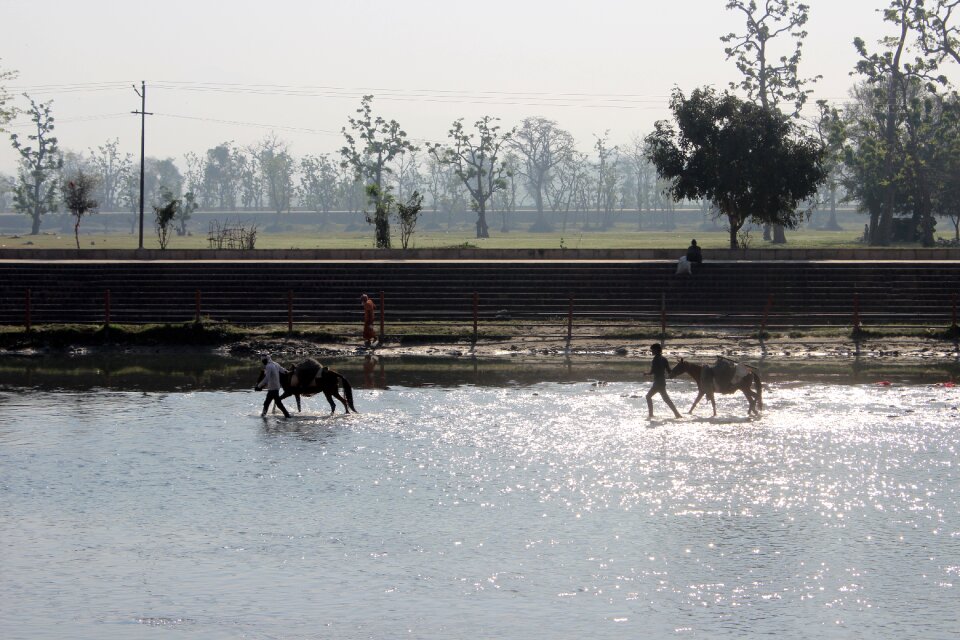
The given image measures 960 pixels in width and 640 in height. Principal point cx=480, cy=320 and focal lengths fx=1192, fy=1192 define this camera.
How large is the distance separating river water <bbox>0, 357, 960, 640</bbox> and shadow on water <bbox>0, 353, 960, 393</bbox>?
2007 millimetres

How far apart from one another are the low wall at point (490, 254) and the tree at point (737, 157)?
2791 mm

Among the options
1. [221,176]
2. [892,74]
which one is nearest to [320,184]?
[221,176]

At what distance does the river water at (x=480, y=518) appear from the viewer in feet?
32.6

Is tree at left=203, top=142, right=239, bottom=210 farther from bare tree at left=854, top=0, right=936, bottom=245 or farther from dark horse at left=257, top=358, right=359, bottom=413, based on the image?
dark horse at left=257, top=358, right=359, bottom=413

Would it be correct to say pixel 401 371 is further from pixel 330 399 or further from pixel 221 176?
pixel 221 176

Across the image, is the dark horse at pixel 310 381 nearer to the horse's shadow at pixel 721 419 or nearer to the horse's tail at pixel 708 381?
the horse's shadow at pixel 721 419

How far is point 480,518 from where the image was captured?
42.2ft

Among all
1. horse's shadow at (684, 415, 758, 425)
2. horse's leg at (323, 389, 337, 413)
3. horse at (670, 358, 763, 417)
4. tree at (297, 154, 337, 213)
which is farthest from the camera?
tree at (297, 154, 337, 213)

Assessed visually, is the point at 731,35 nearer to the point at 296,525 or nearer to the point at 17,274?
the point at 17,274

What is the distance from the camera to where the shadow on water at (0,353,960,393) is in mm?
22953

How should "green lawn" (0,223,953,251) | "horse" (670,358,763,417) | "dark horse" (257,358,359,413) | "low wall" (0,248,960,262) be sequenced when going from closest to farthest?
"horse" (670,358,763,417) < "dark horse" (257,358,359,413) < "low wall" (0,248,960,262) < "green lawn" (0,223,953,251)

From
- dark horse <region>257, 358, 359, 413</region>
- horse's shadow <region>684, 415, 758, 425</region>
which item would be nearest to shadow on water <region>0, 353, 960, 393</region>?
dark horse <region>257, 358, 359, 413</region>

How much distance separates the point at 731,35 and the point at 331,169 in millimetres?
91899

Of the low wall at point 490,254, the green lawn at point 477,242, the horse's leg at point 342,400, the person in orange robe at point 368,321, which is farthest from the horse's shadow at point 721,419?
the green lawn at point 477,242
